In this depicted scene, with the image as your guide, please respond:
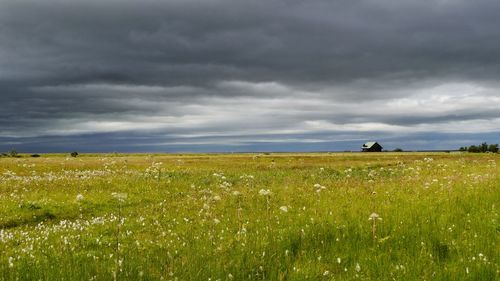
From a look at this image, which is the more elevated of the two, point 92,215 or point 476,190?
point 476,190

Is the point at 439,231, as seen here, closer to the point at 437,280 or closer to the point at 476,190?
the point at 437,280

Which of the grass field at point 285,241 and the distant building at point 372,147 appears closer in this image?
the grass field at point 285,241

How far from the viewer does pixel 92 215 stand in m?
18.7

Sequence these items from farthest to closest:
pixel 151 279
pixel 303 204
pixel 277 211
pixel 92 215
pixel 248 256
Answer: pixel 92 215, pixel 303 204, pixel 277 211, pixel 248 256, pixel 151 279

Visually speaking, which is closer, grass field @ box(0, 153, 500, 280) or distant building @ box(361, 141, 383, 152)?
grass field @ box(0, 153, 500, 280)

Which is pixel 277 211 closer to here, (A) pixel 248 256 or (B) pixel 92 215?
(A) pixel 248 256

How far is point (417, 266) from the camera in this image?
7.84 metres

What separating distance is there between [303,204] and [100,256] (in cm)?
874

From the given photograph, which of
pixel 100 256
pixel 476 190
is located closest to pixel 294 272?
pixel 100 256

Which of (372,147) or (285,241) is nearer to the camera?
(285,241)

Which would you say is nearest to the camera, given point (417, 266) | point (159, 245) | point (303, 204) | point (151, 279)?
point (151, 279)

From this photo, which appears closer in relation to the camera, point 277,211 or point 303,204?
point 277,211

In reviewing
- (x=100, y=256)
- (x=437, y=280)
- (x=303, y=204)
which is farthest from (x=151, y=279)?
(x=303, y=204)

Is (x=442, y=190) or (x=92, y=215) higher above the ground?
(x=442, y=190)
